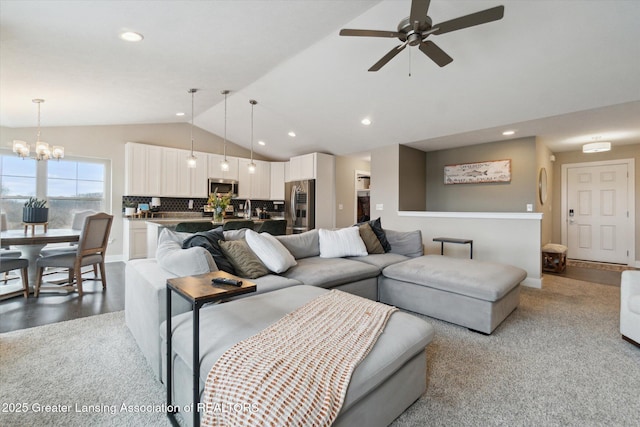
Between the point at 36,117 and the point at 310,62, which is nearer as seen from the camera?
the point at 310,62

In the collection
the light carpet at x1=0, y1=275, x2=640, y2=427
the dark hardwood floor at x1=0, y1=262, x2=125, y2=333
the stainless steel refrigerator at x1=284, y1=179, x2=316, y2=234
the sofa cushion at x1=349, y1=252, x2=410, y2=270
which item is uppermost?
the stainless steel refrigerator at x1=284, y1=179, x2=316, y2=234

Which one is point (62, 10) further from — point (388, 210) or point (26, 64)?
point (388, 210)

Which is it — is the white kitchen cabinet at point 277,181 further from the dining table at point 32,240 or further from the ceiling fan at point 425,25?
the ceiling fan at point 425,25

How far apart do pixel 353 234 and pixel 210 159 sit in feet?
15.0

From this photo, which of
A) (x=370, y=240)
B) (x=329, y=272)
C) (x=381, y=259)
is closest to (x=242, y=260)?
(x=329, y=272)

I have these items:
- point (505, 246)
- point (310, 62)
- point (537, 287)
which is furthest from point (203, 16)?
point (537, 287)

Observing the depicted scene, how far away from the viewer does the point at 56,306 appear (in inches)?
123

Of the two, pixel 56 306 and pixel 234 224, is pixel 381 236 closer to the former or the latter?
pixel 234 224

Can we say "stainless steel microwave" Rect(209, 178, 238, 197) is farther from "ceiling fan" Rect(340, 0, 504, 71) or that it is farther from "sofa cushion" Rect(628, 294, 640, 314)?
"sofa cushion" Rect(628, 294, 640, 314)

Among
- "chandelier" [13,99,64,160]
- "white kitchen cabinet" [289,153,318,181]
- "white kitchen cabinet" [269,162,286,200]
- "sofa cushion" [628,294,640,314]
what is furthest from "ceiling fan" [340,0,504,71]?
"white kitchen cabinet" [269,162,286,200]

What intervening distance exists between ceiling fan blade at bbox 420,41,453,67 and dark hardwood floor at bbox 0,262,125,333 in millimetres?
3974

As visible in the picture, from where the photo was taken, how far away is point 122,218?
19.4 ft

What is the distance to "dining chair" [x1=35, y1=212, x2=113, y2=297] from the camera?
3461mm

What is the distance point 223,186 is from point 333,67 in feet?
14.0
